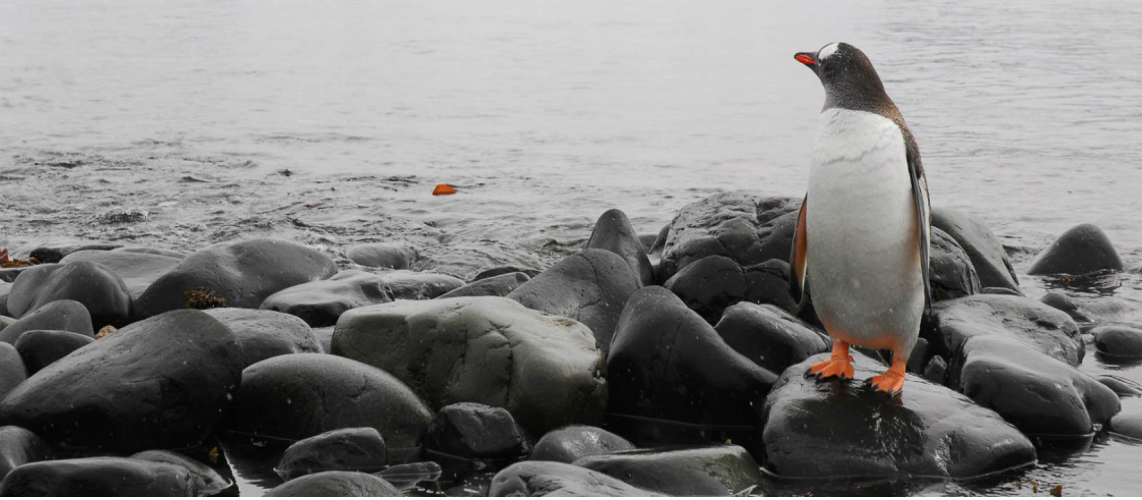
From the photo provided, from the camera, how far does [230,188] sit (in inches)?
520

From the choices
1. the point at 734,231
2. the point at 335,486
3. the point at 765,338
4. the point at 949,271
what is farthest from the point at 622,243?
the point at 335,486

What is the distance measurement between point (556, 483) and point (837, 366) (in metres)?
1.89

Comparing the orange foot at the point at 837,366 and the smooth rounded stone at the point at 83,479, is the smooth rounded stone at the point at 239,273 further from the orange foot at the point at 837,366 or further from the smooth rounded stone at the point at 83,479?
the orange foot at the point at 837,366

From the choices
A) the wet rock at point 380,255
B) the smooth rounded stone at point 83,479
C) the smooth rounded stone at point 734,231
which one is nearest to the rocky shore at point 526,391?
the smooth rounded stone at point 83,479

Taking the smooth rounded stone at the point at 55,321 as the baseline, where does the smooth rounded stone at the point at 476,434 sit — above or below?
below

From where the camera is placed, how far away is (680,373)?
5.77m

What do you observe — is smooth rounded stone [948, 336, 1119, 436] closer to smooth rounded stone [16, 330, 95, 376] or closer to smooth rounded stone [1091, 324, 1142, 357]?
smooth rounded stone [1091, 324, 1142, 357]

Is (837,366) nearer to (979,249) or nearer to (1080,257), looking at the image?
(979,249)

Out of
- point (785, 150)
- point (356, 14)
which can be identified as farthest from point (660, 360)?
point (356, 14)

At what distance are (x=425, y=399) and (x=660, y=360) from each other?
4.09ft

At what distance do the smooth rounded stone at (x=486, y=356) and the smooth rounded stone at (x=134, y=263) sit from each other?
2.66 m

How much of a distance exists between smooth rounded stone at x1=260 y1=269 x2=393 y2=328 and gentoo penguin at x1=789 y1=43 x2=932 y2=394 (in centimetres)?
293

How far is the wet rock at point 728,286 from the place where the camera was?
7.00 m

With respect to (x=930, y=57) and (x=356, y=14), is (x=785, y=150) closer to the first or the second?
(x=930, y=57)
